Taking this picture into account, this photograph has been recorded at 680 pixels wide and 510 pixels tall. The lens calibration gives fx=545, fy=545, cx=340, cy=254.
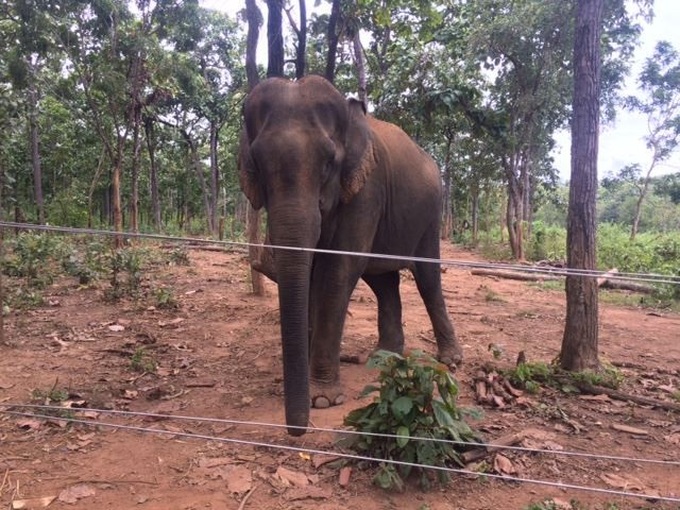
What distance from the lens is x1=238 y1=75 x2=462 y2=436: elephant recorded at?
3760mm

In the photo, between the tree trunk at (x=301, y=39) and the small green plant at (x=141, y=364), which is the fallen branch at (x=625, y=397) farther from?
the tree trunk at (x=301, y=39)

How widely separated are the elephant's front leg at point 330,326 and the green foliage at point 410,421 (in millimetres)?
1125

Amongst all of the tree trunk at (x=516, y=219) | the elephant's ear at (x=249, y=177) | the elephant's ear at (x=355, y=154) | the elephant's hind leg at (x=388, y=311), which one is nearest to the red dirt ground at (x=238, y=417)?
the elephant's hind leg at (x=388, y=311)

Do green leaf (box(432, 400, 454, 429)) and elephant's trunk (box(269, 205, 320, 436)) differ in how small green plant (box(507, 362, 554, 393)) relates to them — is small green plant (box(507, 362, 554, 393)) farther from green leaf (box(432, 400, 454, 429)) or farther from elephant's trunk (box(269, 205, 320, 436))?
elephant's trunk (box(269, 205, 320, 436))

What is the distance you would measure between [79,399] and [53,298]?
168 inches

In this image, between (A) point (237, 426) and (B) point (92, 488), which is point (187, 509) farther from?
(A) point (237, 426)

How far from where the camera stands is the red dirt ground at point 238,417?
3.24m

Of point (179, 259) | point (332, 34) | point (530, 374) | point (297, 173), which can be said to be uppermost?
point (332, 34)

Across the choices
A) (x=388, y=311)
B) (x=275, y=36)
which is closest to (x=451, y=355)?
(x=388, y=311)

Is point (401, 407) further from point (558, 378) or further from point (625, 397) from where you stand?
point (625, 397)

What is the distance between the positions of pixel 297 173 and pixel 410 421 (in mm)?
1849

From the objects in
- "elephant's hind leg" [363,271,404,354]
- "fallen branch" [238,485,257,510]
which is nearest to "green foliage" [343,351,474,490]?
"fallen branch" [238,485,257,510]

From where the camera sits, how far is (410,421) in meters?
3.39

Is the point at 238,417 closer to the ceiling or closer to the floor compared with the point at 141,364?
closer to the floor
